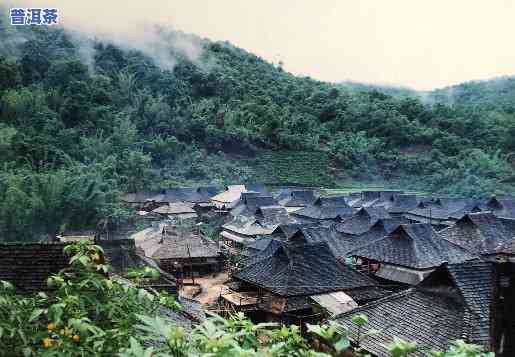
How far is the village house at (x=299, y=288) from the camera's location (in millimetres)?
17734

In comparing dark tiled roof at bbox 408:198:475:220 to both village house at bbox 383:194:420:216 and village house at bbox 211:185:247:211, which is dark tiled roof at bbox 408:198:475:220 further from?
village house at bbox 211:185:247:211

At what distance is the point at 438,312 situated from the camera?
12.0 metres

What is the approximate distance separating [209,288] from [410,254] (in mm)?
11289

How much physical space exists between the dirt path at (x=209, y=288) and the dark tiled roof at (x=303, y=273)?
16.0 feet

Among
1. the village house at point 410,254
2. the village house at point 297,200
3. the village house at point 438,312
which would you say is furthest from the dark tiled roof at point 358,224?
the village house at point 297,200

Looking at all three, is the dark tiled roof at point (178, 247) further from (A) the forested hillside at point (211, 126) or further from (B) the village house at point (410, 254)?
(A) the forested hillside at point (211, 126)

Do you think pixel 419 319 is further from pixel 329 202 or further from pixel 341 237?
pixel 329 202

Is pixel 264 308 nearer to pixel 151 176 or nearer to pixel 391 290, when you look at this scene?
pixel 391 290

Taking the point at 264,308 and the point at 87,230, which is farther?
the point at 87,230

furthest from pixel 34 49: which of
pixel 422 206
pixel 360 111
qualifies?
pixel 422 206

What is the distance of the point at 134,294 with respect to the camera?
3.41 metres

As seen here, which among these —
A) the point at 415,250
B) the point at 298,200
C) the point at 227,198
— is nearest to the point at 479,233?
the point at 415,250

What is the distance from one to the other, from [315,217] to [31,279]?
35366mm

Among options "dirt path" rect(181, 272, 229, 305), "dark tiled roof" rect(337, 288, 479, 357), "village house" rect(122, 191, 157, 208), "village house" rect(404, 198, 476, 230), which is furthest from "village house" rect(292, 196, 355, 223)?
"dark tiled roof" rect(337, 288, 479, 357)
